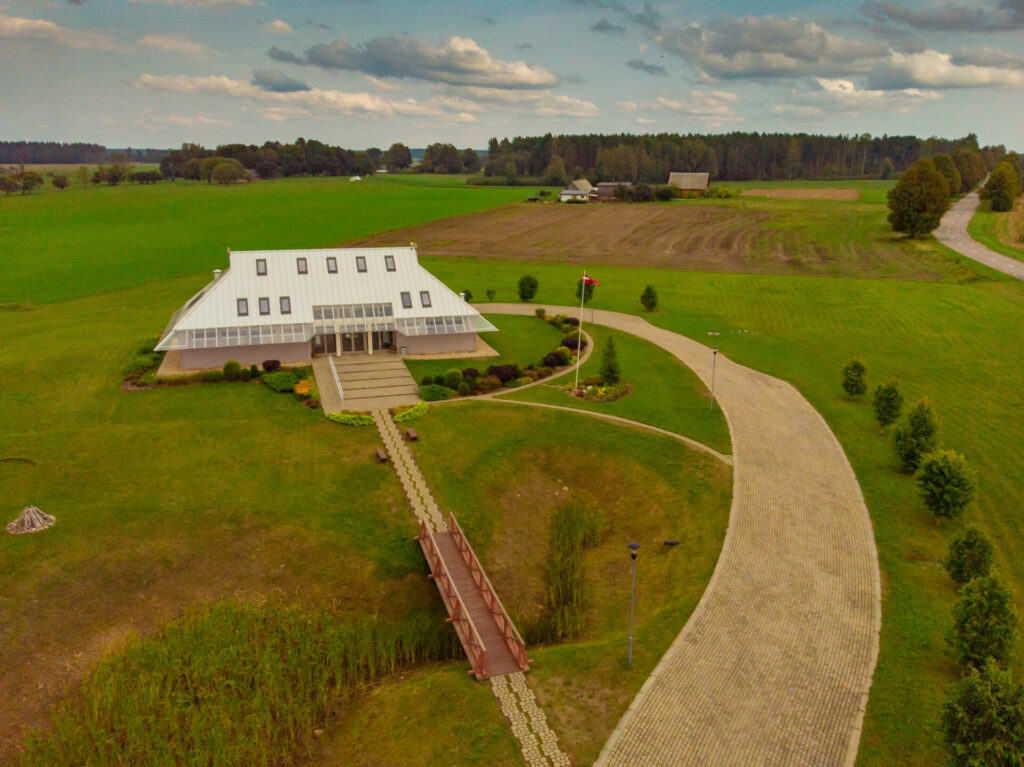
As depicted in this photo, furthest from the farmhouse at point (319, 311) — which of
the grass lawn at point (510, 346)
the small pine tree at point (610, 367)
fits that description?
the small pine tree at point (610, 367)

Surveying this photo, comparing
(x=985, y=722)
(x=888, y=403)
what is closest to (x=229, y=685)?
(x=985, y=722)

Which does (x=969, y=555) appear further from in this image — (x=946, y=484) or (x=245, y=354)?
(x=245, y=354)

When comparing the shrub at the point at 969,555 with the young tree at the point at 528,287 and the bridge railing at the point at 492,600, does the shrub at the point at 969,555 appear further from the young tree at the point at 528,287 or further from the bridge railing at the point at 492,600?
the young tree at the point at 528,287

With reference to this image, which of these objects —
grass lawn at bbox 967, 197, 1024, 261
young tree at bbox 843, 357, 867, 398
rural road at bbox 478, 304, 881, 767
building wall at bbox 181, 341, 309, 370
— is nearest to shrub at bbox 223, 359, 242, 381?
building wall at bbox 181, 341, 309, 370

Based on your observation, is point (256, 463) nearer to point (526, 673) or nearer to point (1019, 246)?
point (526, 673)

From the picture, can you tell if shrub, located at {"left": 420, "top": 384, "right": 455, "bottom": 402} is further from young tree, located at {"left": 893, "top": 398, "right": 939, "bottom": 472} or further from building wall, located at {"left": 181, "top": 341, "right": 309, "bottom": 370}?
young tree, located at {"left": 893, "top": 398, "right": 939, "bottom": 472}

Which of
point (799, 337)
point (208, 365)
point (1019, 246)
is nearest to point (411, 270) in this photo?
point (208, 365)
